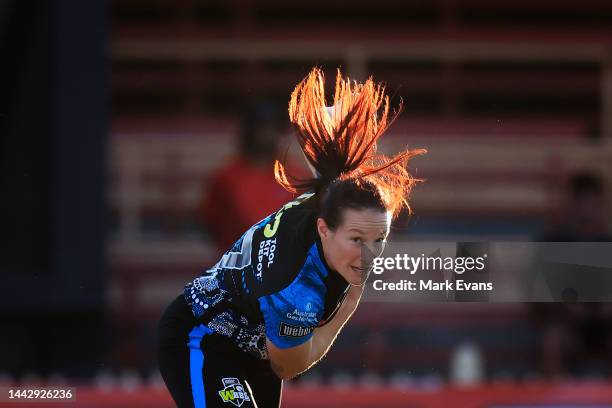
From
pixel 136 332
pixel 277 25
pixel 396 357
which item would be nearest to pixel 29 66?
pixel 136 332

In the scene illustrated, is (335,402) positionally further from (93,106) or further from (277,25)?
(277,25)

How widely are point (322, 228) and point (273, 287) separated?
7.0 inches

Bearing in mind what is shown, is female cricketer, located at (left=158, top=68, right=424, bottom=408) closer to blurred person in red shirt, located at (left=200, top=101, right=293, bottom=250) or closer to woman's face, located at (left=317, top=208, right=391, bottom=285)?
woman's face, located at (left=317, top=208, right=391, bottom=285)

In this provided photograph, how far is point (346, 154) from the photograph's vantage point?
9.42 feet

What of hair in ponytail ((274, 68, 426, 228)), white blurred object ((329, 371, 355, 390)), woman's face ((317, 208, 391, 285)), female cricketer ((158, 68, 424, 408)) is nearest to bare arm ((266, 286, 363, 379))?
female cricketer ((158, 68, 424, 408))

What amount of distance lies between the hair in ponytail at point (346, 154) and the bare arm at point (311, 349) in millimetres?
262

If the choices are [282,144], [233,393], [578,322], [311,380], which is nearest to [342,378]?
[311,380]

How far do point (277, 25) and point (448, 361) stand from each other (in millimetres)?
1819

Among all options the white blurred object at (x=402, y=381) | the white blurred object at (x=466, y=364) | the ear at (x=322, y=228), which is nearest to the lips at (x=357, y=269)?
the ear at (x=322, y=228)

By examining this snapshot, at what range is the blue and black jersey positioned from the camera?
273cm

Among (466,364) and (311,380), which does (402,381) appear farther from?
(466,364)

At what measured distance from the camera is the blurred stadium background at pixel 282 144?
14.7ft

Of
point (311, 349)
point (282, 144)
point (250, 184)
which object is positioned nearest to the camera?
point (311, 349)

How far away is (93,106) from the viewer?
4.57m
